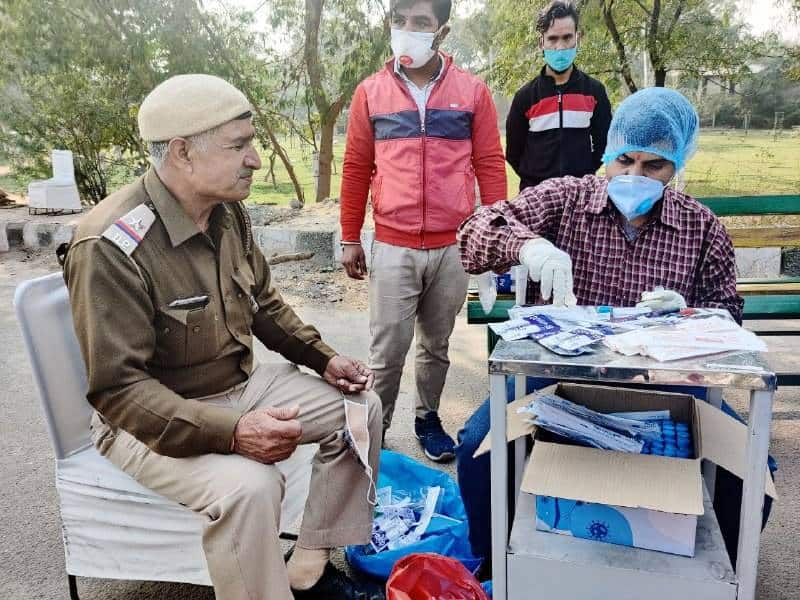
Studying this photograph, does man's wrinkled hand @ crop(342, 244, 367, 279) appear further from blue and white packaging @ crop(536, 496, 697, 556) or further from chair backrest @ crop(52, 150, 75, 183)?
chair backrest @ crop(52, 150, 75, 183)

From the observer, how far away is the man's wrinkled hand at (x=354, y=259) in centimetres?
289

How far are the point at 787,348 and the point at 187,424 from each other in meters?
3.75

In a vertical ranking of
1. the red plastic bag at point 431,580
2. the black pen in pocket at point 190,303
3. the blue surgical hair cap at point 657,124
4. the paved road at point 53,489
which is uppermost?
the blue surgical hair cap at point 657,124

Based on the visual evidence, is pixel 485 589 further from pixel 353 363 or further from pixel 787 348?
pixel 787 348

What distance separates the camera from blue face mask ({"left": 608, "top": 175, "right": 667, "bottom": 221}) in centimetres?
188

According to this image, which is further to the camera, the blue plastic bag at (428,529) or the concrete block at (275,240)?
the concrete block at (275,240)

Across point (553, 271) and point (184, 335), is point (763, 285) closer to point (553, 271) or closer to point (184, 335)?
point (553, 271)

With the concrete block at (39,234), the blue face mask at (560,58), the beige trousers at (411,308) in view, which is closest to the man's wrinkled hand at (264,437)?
the beige trousers at (411,308)

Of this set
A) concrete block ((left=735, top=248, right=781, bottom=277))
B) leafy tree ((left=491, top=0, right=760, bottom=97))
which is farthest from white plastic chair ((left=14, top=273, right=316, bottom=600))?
leafy tree ((left=491, top=0, right=760, bottom=97))

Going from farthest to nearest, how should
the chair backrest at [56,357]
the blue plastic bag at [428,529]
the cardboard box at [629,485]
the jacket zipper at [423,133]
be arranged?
the jacket zipper at [423,133]
the blue plastic bag at [428,529]
the chair backrest at [56,357]
the cardboard box at [629,485]

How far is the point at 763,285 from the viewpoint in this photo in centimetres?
349

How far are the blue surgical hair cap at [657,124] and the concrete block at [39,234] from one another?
675cm

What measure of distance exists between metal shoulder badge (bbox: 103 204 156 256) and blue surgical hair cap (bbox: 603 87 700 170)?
127cm

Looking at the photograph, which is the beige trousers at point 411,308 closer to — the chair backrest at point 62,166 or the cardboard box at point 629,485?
the cardboard box at point 629,485
